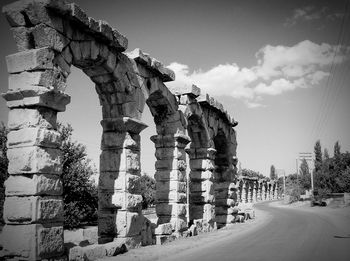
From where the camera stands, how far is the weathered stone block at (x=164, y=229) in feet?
31.7

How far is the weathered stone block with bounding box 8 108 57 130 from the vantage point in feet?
19.2

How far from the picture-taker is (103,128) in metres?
8.80

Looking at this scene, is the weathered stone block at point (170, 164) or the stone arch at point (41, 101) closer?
the stone arch at point (41, 101)

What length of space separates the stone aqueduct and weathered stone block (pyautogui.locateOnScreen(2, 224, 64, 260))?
0.02m

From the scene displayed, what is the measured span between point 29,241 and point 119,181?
3.12 meters

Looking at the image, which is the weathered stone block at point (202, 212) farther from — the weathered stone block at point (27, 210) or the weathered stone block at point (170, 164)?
the weathered stone block at point (27, 210)

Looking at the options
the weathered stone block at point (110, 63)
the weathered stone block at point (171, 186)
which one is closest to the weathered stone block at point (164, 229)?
the weathered stone block at point (171, 186)

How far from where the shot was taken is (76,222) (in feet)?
56.9

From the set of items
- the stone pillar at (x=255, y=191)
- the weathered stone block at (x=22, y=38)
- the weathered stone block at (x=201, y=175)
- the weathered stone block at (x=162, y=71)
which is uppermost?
the weathered stone block at (x=162, y=71)

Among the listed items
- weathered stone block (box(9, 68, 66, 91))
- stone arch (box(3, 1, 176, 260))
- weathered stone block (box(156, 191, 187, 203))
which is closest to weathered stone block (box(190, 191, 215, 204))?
weathered stone block (box(156, 191, 187, 203))

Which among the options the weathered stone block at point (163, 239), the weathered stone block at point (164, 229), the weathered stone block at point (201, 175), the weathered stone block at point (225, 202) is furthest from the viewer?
the weathered stone block at point (225, 202)

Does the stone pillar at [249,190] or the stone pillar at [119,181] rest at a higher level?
the stone pillar at [119,181]

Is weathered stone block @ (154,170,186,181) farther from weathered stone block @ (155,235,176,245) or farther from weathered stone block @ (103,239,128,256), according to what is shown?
weathered stone block @ (103,239,128,256)

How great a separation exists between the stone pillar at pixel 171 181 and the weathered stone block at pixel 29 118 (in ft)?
17.6
